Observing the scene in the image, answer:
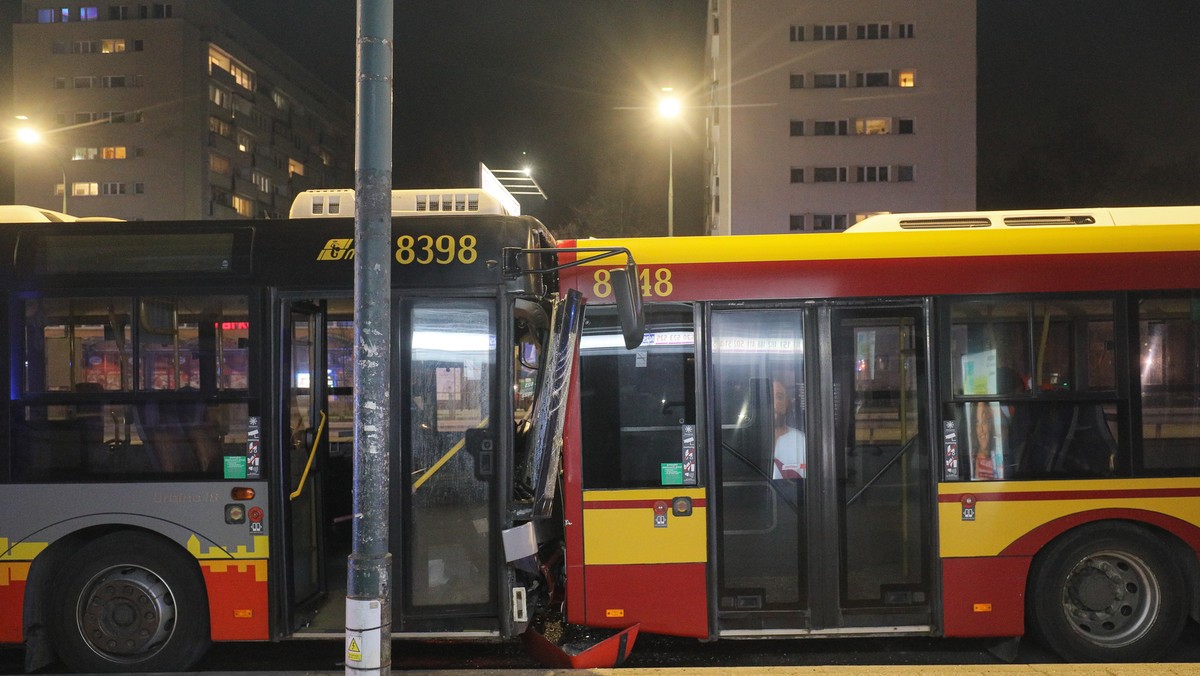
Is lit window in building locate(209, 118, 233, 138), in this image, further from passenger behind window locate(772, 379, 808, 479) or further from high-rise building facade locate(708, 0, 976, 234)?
passenger behind window locate(772, 379, 808, 479)

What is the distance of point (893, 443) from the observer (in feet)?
22.2

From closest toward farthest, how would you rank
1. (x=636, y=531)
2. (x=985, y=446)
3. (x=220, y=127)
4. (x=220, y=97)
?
(x=636, y=531), (x=985, y=446), (x=220, y=97), (x=220, y=127)

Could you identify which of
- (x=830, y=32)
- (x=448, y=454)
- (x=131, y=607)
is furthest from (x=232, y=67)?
(x=448, y=454)

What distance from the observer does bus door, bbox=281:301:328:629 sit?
655 centimetres

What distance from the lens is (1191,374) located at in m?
6.80

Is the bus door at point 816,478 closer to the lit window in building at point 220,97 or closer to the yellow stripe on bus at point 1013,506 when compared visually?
the yellow stripe on bus at point 1013,506

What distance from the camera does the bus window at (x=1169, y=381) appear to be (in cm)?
670

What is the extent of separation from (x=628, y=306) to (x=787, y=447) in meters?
1.86

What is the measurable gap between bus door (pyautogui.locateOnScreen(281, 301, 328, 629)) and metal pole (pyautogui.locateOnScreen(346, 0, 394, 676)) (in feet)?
6.93

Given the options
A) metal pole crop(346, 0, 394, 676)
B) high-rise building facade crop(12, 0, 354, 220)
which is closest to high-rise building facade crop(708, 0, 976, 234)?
high-rise building facade crop(12, 0, 354, 220)

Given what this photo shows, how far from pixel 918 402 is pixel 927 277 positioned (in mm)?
952

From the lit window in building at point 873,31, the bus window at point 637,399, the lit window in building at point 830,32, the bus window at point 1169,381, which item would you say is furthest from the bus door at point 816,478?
the lit window in building at point 873,31

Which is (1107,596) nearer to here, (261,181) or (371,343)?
(371,343)

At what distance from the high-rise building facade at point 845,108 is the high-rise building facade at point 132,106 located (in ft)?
131
